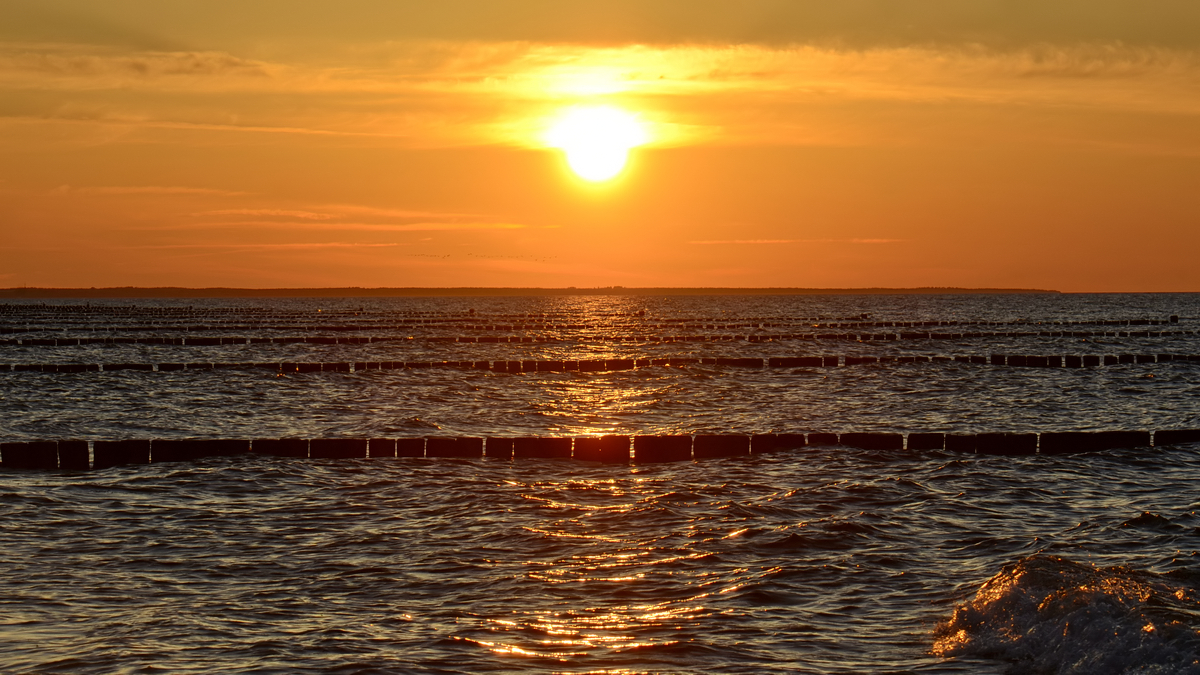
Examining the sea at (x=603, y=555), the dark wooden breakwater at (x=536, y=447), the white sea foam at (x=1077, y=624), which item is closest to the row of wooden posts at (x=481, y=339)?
the sea at (x=603, y=555)

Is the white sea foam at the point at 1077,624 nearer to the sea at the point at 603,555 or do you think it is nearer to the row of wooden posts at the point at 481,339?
the sea at the point at 603,555

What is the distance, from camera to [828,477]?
1792 cm

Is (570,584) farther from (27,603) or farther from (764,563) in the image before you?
(27,603)

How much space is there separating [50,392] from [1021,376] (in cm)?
3258

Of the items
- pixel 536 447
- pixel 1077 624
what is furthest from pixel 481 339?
pixel 1077 624

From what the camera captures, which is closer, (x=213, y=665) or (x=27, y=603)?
(x=213, y=665)

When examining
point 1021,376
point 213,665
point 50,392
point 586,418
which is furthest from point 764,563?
point 1021,376

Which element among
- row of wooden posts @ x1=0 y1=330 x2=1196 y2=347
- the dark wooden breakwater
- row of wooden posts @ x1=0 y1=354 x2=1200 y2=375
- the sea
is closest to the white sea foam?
the sea

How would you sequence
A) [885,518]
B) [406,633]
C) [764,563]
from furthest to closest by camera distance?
[885,518] < [764,563] < [406,633]

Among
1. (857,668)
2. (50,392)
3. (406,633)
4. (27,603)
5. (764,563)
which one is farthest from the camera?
(50,392)

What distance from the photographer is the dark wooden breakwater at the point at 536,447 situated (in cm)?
1962

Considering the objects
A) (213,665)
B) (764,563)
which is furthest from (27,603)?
(764,563)

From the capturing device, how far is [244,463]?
19406 mm

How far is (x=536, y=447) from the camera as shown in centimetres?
2059
